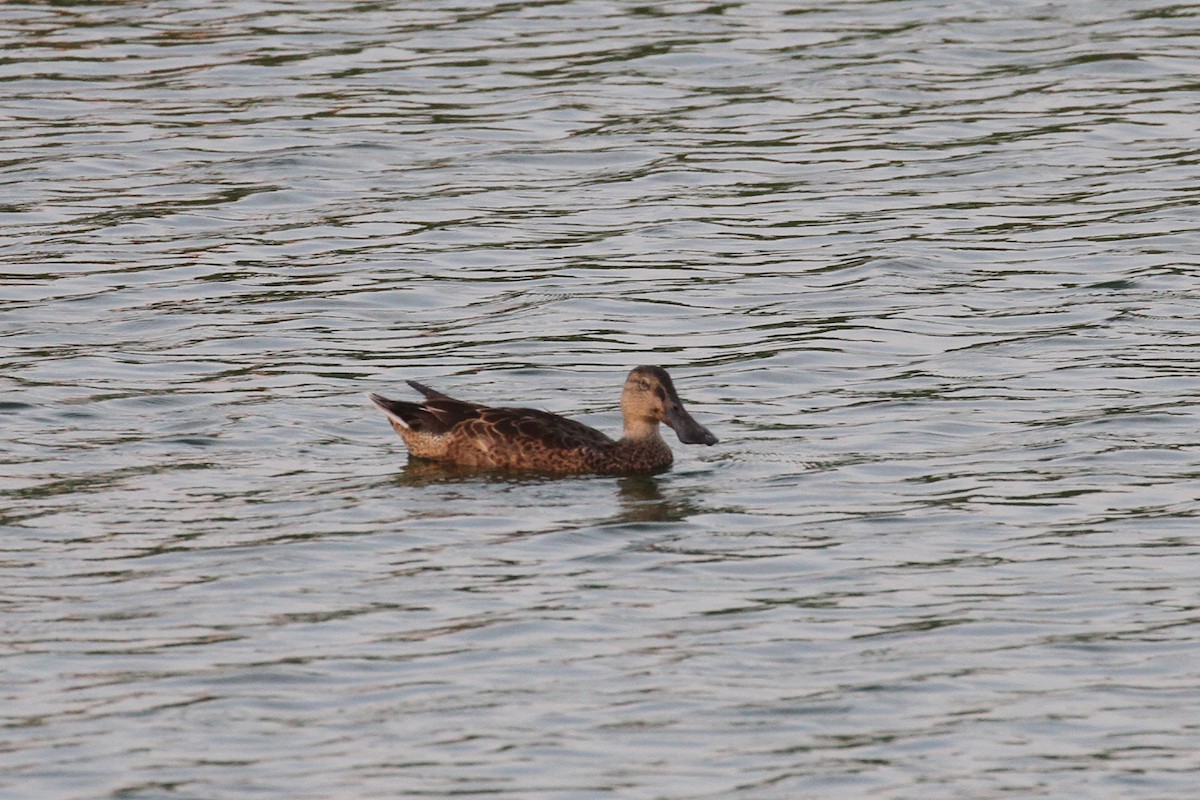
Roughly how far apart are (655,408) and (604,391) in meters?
1.66

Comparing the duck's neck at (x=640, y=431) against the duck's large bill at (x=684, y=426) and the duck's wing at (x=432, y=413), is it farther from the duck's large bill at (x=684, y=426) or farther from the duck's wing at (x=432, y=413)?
the duck's wing at (x=432, y=413)

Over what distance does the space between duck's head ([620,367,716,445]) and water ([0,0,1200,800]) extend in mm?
271

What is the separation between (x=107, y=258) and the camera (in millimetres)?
17891

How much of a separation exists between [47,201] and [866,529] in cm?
969

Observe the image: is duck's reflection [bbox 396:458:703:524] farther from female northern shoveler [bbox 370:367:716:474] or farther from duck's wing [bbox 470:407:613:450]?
duck's wing [bbox 470:407:613:450]

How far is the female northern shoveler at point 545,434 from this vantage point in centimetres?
1321

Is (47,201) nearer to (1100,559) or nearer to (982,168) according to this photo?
(982,168)

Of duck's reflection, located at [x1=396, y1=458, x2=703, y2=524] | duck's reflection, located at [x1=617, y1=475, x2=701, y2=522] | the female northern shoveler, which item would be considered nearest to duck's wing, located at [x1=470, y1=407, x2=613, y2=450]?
the female northern shoveler

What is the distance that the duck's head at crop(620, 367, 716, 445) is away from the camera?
13.3 metres

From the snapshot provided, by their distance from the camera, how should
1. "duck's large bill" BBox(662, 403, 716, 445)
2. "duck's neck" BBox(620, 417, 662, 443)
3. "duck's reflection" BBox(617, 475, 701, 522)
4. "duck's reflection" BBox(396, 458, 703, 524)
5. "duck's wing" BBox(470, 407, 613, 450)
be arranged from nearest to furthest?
1. "duck's reflection" BBox(617, 475, 701, 522)
2. "duck's reflection" BBox(396, 458, 703, 524)
3. "duck's wing" BBox(470, 407, 613, 450)
4. "duck's large bill" BBox(662, 403, 716, 445)
5. "duck's neck" BBox(620, 417, 662, 443)

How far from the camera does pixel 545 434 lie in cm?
1316

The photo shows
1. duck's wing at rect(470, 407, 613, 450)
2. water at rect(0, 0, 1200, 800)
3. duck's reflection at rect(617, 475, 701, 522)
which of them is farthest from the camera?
duck's wing at rect(470, 407, 613, 450)

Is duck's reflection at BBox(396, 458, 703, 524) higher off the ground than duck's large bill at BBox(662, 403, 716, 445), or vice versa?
duck's large bill at BBox(662, 403, 716, 445)

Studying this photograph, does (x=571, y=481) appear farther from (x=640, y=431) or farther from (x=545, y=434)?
(x=640, y=431)
